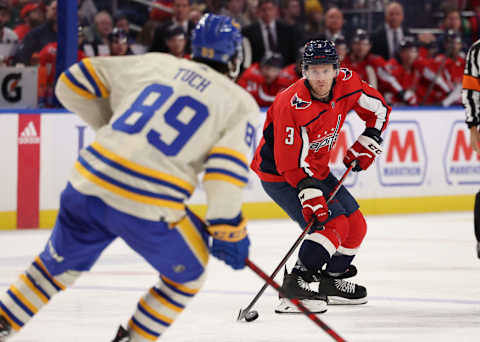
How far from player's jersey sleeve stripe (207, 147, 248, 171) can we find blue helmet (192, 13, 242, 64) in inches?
13.2

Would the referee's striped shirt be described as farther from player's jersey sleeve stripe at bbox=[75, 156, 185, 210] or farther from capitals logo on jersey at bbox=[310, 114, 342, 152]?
player's jersey sleeve stripe at bbox=[75, 156, 185, 210]

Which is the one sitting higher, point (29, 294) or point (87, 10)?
point (29, 294)

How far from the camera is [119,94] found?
2996 mm

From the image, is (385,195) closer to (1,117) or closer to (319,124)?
(1,117)

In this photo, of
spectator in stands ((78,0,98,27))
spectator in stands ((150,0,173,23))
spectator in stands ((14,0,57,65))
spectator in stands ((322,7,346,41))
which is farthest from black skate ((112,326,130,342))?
spectator in stands ((322,7,346,41))

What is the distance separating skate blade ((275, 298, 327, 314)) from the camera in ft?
14.7

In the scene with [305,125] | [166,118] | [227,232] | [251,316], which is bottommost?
[251,316]

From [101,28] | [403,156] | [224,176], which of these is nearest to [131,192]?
[224,176]

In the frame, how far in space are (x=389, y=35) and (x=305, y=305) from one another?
5.62 meters

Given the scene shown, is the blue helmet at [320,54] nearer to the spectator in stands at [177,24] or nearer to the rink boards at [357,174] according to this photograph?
the rink boards at [357,174]

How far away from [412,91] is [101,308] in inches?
222

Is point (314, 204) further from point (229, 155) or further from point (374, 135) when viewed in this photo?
point (229, 155)

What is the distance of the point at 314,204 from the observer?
14.0 feet

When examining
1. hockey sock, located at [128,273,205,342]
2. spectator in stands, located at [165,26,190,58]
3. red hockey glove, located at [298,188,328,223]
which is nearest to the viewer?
hockey sock, located at [128,273,205,342]
